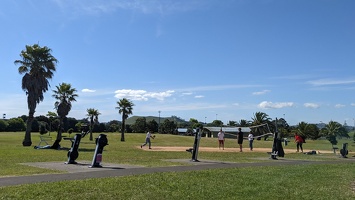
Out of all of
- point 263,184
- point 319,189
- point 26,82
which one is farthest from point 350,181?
point 26,82

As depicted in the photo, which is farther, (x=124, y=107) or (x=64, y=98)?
(x=124, y=107)

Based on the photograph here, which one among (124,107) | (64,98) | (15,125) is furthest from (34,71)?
(15,125)

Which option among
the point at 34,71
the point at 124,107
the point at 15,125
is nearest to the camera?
the point at 34,71

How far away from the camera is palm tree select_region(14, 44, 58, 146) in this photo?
117ft

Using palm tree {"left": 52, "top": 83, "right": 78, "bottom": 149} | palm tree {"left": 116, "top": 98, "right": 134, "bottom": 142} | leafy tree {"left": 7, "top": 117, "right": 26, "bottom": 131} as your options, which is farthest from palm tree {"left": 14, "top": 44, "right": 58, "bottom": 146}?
leafy tree {"left": 7, "top": 117, "right": 26, "bottom": 131}

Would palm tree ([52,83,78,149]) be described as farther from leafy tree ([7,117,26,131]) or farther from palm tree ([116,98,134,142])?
leafy tree ([7,117,26,131])

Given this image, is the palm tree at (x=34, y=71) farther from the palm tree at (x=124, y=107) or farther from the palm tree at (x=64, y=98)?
the palm tree at (x=124, y=107)

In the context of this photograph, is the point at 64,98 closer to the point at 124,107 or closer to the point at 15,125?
the point at 124,107

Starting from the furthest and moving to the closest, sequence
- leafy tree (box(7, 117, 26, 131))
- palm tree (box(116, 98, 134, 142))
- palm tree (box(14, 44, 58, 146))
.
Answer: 1. leafy tree (box(7, 117, 26, 131))
2. palm tree (box(116, 98, 134, 142))
3. palm tree (box(14, 44, 58, 146))

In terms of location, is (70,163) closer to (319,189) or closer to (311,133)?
(319,189)

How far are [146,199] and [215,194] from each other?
175 cm

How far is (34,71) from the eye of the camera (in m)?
35.7

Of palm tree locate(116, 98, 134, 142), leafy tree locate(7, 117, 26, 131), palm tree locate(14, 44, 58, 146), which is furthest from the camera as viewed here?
leafy tree locate(7, 117, 26, 131)

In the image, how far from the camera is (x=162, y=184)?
9906mm
